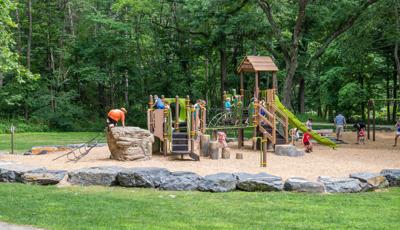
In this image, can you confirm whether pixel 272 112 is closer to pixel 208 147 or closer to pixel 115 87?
pixel 208 147

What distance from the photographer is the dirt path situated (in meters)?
13.1

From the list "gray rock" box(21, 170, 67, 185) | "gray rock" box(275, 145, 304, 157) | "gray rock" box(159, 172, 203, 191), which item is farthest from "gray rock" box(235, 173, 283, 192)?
"gray rock" box(275, 145, 304, 157)

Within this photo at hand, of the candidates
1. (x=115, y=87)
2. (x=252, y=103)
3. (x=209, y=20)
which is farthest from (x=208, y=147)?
(x=115, y=87)

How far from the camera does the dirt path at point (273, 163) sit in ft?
43.0

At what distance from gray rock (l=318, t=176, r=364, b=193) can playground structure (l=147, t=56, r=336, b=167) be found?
5051mm

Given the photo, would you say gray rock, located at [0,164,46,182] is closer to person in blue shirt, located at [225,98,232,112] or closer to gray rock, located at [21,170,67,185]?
gray rock, located at [21,170,67,185]

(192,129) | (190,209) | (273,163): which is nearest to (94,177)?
(190,209)

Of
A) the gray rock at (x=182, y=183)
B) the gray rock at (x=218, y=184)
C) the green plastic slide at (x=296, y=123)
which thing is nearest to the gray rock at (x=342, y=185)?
the gray rock at (x=218, y=184)

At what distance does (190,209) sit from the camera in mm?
8156

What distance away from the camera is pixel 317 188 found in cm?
997

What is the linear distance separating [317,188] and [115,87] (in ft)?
95.6

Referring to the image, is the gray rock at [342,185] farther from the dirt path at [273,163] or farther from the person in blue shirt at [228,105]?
the person in blue shirt at [228,105]

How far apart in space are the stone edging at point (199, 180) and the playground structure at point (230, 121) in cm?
452

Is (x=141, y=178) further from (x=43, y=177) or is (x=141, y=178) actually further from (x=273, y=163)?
(x=273, y=163)
